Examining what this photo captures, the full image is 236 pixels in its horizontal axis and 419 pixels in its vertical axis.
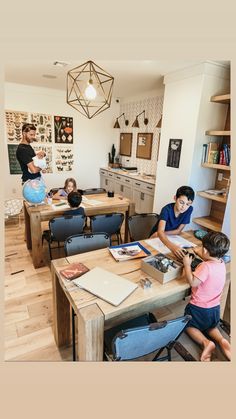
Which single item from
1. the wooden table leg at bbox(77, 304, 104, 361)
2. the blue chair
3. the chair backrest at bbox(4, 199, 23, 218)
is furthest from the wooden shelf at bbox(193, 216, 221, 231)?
the chair backrest at bbox(4, 199, 23, 218)

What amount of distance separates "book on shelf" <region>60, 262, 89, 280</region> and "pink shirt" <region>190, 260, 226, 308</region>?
0.65m

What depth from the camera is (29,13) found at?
81 centimetres

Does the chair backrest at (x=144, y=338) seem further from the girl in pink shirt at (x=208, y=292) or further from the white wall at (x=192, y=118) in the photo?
the white wall at (x=192, y=118)

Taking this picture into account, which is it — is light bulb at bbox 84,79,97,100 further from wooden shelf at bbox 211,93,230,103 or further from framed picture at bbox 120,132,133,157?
framed picture at bbox 120,132,133,157

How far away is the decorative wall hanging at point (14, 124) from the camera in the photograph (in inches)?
172

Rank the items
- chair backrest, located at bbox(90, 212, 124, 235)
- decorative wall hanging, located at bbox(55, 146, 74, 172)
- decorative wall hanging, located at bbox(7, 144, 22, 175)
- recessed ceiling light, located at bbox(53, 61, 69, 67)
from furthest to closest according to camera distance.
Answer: decorative wall hanging, located at bbox(55, 146, 74, 172), decorative wall hanging, located at bbox(7, 144, 22, 175), recessed ceiling light, located at bbox(53, 61, 69, 67), chair backrest, located at bbox(90, 212, 124, 235)

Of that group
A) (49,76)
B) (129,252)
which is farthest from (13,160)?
(129,252)

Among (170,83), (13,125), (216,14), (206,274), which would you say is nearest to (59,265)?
(206,274)

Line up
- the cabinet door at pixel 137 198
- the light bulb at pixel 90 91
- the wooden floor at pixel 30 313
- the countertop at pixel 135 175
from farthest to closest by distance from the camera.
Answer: the cabinet door at pixel 137 198 < the countertop at pixel 135 175 < the light bulb at pixel 90 91 < the wooden floor at pixel 30 313

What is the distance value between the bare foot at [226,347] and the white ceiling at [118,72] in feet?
9.20

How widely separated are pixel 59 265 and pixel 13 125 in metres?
3.93

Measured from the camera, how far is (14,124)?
14.5ft

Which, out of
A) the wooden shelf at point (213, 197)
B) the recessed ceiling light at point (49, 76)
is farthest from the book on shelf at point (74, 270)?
the recessed ceiling light at point (49, 76)

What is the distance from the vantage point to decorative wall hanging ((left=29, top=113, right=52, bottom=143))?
15.0 ft
